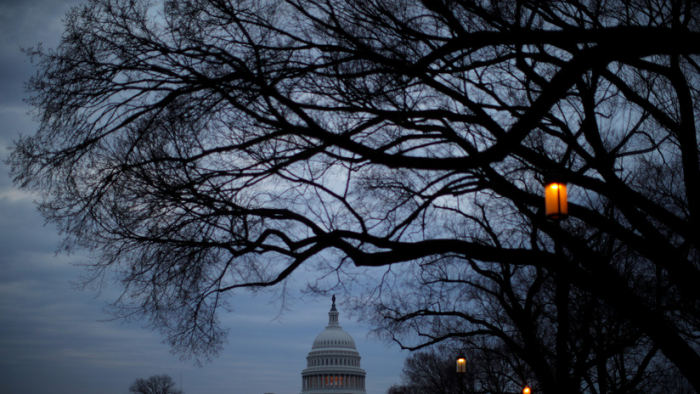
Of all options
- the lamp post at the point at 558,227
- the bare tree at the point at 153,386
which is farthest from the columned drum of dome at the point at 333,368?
the lamp post at the point at 558,227

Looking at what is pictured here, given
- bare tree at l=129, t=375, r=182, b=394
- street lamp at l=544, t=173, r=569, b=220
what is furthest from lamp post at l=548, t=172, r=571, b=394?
bare tree at l=129, t=375, r=182, b=394

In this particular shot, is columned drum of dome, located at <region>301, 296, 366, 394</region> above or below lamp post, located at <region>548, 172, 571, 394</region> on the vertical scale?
above

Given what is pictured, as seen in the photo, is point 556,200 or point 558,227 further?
point 558,227

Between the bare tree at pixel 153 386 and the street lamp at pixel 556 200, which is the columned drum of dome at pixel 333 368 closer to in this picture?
the bare tree at pixel 153 386

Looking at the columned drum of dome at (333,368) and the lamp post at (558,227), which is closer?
the lamp post at (558,227)

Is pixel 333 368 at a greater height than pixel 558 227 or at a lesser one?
greater

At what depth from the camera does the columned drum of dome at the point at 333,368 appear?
469ft

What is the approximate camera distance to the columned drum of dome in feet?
469

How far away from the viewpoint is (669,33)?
6957mm

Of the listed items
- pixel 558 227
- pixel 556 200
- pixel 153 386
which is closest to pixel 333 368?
pixel 153 386

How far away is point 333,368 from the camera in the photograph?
14288cm

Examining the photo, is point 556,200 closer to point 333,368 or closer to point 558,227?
point 558,227

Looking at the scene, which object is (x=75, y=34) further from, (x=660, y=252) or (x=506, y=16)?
(x=660, y=252)

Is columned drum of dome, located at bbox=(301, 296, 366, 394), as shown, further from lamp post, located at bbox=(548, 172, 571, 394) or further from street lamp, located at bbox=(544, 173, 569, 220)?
street lamp, located at bbox=(544, 173, 569, 220)
